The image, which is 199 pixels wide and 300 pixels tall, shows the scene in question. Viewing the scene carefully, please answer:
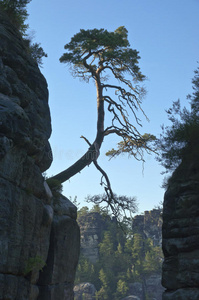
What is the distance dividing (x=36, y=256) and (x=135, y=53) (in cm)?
1462

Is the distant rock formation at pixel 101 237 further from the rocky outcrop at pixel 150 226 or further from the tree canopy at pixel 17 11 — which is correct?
the tree canopy at pixel 17 11

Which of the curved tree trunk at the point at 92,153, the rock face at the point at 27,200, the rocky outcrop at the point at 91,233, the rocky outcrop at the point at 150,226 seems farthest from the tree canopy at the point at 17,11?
the rocky outcrop at the point at 150,226

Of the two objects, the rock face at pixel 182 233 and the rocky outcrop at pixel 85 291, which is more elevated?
the rock face at pixel 182 233

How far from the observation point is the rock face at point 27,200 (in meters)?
10.3

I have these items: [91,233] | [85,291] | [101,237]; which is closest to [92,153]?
[85,291]

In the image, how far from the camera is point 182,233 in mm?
10461

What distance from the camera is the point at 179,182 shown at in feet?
37.4

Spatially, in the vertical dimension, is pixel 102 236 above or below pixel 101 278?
above

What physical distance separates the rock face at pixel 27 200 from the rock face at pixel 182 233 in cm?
436

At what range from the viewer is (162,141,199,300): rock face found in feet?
31.9

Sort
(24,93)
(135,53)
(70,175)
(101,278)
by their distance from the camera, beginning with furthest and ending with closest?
(101,278) → (135,53) → (70,175) → (24,93)

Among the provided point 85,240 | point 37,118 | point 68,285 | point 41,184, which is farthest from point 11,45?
point 85,240

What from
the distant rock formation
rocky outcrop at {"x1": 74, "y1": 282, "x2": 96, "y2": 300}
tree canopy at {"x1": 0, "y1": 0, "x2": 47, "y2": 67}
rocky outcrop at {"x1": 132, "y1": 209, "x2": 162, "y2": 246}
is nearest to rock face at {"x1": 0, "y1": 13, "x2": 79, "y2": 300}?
tree canopy at {"x1": 0, "y1": 0, "x2": 47, "y2": 67}

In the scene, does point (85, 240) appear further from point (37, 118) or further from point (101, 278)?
point (37, 118)
